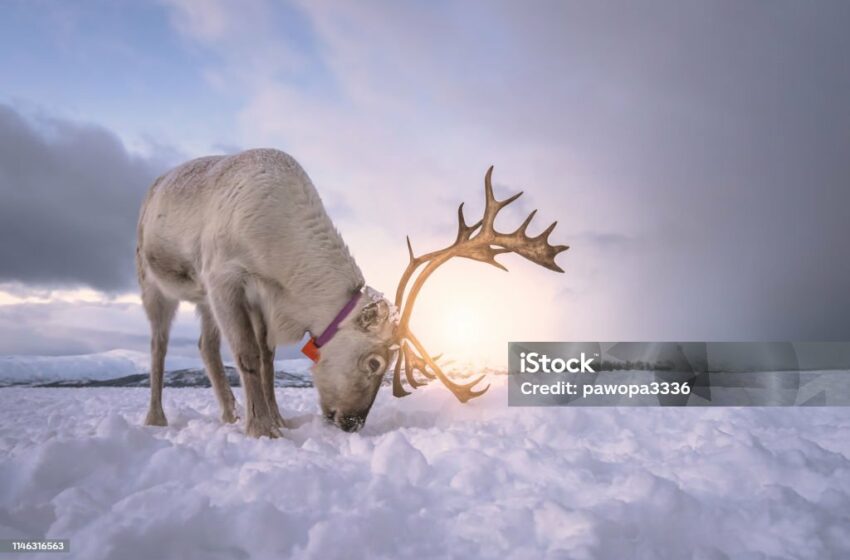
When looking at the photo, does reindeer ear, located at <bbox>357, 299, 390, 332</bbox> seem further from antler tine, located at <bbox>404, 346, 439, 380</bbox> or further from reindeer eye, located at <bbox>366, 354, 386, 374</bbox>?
antler tine, located at <bbox>404, 346, 439, 380</bbox>

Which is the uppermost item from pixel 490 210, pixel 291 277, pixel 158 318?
pixel 490 210

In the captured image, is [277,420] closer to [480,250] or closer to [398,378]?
[398,378]

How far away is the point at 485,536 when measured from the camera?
1795 mm

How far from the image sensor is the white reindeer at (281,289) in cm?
447

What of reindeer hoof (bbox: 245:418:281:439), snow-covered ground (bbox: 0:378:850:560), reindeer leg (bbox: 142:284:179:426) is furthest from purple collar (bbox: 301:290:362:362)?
reindeer leg (bbox: 142:284:179:426)

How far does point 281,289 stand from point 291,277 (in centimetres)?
16

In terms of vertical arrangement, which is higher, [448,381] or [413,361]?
[413,361]

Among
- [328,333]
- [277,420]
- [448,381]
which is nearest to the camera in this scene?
[328,333]

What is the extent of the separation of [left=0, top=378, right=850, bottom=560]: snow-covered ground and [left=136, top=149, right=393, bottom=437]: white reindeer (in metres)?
1.06

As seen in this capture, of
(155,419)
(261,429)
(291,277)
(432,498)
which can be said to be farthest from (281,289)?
(432,498)

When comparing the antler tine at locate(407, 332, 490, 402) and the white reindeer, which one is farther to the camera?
the antler tine at locate(407, 332, 490, 402)

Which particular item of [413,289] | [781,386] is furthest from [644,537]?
[781,386]

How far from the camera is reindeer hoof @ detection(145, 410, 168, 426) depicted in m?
5.26

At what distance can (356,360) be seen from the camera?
14.8 feet
